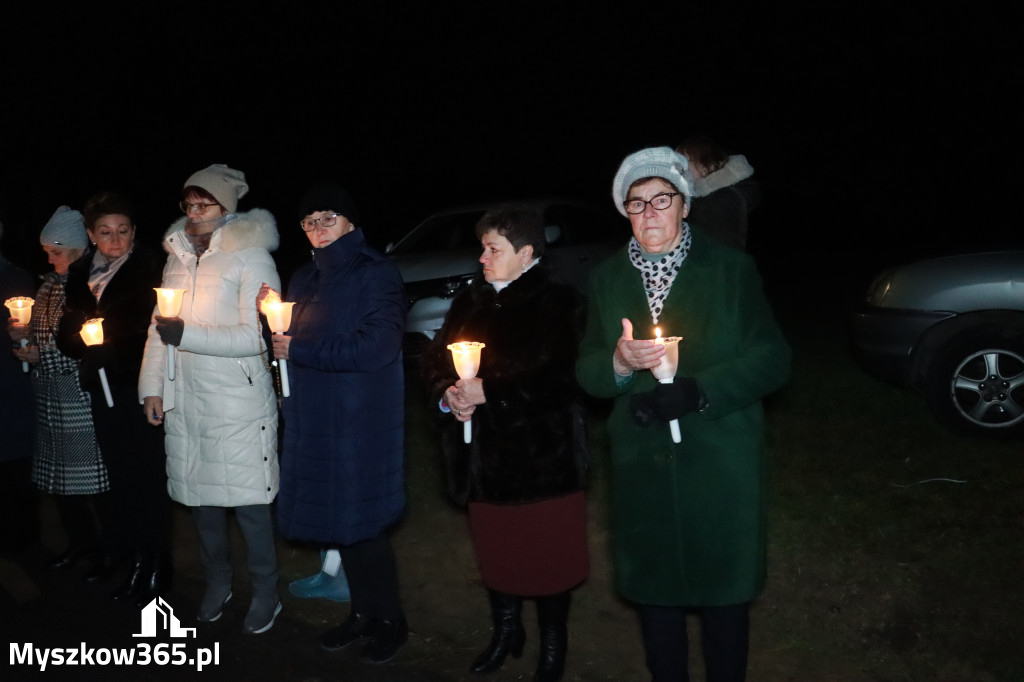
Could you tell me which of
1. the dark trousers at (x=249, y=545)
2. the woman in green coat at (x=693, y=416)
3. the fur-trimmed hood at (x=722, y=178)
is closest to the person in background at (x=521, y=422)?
the woman in green coat at (x=693, y=416)

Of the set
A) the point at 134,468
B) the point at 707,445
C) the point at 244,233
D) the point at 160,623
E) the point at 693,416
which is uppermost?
the point at 244,233

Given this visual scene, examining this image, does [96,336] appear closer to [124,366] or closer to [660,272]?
[124,366]

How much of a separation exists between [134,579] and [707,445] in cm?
Answer: 379

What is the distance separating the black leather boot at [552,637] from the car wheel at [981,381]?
14.7 ft

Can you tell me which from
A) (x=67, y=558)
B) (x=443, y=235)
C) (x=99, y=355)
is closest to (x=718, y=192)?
(x=99, y=355)

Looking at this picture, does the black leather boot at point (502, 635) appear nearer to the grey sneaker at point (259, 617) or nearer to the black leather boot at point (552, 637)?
the black leather boot at point (552, 637)

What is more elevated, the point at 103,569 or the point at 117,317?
the point at 117,317

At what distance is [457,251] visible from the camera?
1156 cm

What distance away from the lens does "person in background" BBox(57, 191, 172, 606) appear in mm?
5797

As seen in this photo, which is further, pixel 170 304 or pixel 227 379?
pixel 227 379

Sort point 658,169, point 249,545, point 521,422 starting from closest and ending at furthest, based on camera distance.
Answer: point 658,169 → point 521,422 → point 249,545

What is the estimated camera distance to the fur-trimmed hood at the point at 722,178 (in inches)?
234

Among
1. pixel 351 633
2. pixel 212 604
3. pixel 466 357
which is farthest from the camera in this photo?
pixel 212 604

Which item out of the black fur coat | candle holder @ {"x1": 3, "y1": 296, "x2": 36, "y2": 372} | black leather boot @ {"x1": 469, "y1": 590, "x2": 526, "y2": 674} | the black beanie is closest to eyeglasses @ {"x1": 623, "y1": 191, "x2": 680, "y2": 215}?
the black fur coat
